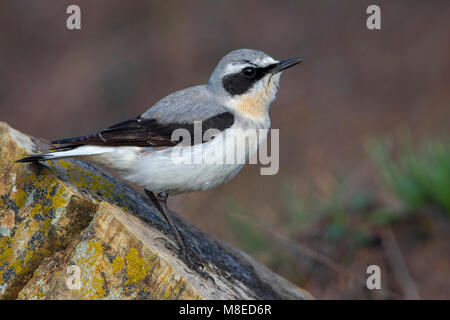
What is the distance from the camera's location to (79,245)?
3.73 meters

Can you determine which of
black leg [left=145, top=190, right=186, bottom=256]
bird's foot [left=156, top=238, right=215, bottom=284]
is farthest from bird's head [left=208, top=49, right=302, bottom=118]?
bird's foot [left=156, top=238, right=215, bottom=284]

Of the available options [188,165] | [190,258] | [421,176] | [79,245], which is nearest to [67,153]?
[79,245]

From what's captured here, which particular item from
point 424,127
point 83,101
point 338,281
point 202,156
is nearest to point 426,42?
point 424,127

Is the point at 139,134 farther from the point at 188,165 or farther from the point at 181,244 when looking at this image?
the point at 181,244

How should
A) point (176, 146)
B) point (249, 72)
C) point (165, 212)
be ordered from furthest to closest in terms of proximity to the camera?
point (249, 72) < point (165, 212) < point (176, 146)

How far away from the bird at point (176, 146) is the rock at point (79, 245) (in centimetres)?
21

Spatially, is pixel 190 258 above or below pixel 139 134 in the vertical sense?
below

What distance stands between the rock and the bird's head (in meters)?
1.39

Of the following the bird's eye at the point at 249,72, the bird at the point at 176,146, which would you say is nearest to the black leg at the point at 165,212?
the bird at the point at 176,146

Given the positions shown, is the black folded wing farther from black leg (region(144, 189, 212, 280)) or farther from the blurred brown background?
the blurred brown background

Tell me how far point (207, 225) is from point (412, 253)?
4.63m

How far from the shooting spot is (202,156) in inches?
171

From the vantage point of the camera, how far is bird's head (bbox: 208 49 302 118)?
493cm

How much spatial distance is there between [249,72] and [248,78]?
0.19ft
